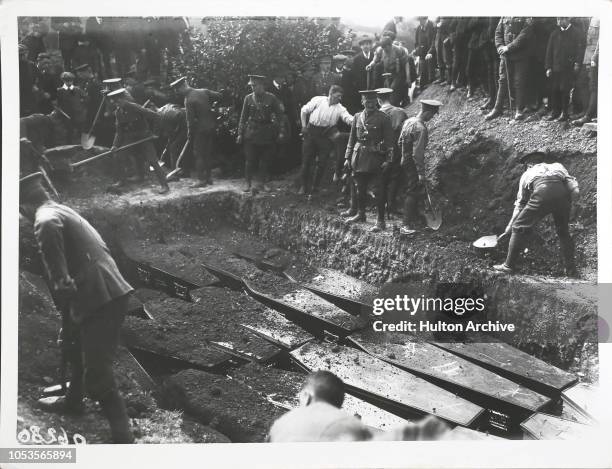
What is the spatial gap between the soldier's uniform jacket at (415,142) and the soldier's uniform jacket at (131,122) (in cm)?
178

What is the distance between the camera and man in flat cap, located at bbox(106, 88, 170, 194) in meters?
4.58

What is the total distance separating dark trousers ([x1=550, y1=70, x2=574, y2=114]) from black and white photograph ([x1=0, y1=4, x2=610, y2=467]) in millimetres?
15

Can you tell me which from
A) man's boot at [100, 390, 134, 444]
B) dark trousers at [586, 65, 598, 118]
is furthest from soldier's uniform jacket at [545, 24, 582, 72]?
man's boot at [100, 390, 134, 444]

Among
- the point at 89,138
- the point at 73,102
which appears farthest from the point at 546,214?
the point at 73,102

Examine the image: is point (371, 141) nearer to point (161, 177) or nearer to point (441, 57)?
point (441, 57)

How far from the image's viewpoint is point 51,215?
4.08 m

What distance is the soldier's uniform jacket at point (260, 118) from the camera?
464 centimetres

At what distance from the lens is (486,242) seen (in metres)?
4.57

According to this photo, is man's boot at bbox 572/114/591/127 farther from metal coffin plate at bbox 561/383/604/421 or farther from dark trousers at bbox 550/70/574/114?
metal coffin plate at bbox 561/383/604/421

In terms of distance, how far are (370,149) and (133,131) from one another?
169cm

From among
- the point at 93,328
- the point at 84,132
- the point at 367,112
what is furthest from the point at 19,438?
the point at 367,112

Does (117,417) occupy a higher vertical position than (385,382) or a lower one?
lower

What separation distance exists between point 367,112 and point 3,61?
2.52m

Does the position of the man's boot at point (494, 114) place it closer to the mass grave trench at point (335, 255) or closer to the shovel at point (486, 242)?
the shovel at point (486, 242)
